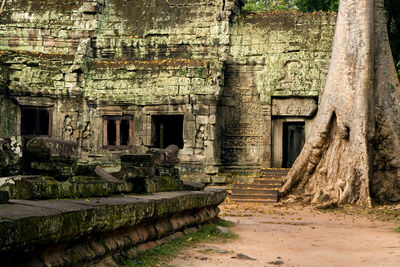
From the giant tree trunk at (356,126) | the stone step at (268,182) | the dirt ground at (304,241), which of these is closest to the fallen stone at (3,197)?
the dirt ground at (304,241)

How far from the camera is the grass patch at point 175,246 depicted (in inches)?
193

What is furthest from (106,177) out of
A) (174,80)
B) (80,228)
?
(174,80)

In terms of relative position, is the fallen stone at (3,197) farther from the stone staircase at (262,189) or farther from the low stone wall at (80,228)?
the stone staircase at (262,189)

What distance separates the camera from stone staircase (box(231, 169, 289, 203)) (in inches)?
513

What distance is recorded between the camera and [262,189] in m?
13.5

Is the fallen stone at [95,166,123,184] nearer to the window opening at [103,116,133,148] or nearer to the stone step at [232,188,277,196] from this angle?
the stone step at [232,188,277,196]

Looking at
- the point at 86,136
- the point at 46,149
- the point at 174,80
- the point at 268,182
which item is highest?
the point at 174,80

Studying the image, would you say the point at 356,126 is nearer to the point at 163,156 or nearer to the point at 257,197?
the point at 257,197

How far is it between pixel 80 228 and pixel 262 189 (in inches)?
389

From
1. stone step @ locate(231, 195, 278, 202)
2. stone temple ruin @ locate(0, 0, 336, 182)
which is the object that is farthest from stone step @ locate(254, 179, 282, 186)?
stone temple ruin @ locate(0, 0, 336, 182)

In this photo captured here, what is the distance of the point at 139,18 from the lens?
1658cm

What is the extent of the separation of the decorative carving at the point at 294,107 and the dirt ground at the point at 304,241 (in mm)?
4495

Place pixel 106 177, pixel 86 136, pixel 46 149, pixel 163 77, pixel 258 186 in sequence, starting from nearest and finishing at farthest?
pixel 46 149
pixel 106 177
pixel 258 186
pixel 163 77
pixel 86 136

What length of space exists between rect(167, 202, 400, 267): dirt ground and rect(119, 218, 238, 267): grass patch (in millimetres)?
121
